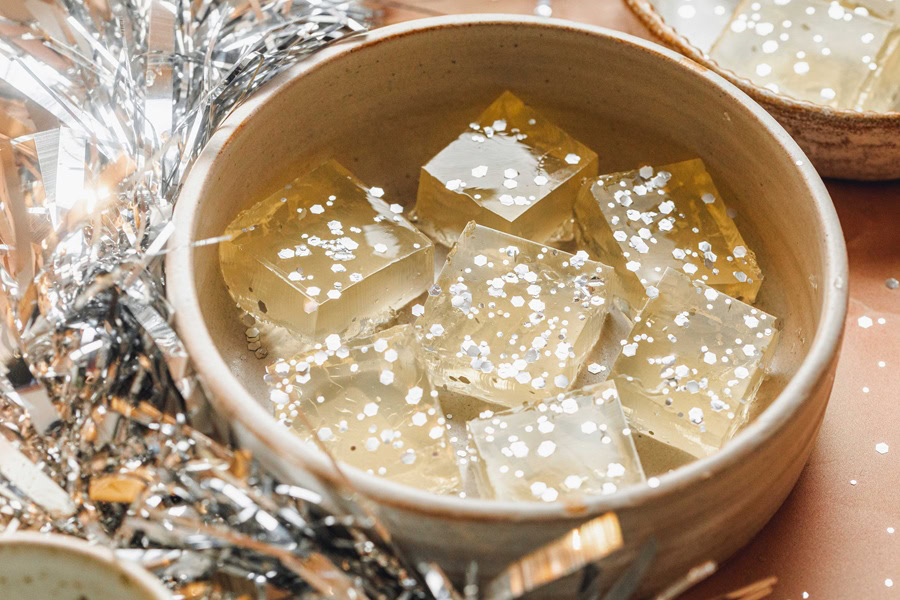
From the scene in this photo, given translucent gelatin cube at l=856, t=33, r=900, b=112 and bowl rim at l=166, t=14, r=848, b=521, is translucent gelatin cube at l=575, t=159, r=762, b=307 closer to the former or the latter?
bowl rim at l=166, t=14, r=848, b=521

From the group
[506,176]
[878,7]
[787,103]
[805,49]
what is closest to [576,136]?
[506,176]

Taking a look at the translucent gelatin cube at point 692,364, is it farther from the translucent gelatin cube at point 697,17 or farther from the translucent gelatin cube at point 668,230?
the translucent gelatin cube at point 697,17

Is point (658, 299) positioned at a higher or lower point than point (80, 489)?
higher

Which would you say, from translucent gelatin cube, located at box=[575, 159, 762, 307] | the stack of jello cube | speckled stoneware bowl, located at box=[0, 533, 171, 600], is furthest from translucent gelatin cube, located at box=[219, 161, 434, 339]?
speckled stoneware bowl, located at box=[0, 533, 171, 600]

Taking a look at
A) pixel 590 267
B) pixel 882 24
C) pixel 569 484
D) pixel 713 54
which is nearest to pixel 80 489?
pixel 569 484

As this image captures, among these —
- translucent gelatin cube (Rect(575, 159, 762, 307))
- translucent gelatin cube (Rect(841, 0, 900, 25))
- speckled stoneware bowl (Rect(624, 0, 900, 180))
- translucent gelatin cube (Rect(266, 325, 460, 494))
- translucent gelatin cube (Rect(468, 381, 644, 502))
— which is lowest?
translucent gelatin cube (Rect(266, 325, 460, 494))

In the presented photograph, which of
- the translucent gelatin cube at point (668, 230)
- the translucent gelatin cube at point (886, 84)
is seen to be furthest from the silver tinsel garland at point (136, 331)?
the translucent gelatin cube at point (886, 84)

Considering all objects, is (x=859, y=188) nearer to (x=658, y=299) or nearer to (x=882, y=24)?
(x=882, y=24)
